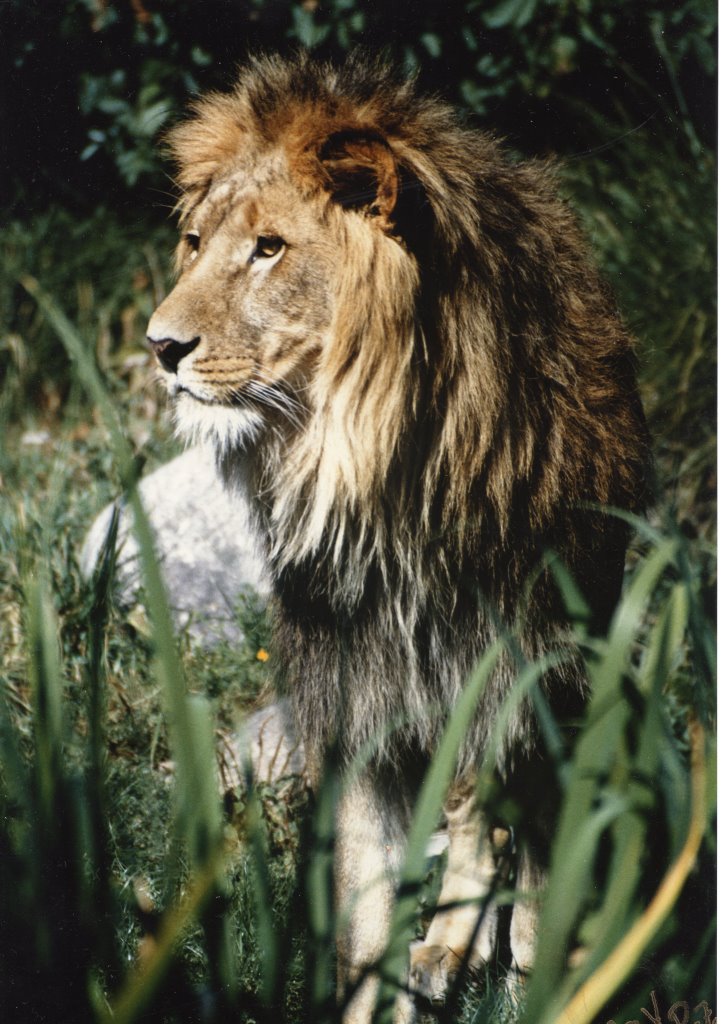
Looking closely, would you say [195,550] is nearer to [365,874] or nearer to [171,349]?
[365,874]

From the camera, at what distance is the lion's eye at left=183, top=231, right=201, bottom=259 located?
80.3 inches

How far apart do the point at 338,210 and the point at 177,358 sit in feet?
1.19

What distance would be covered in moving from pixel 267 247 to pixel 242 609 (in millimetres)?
1534

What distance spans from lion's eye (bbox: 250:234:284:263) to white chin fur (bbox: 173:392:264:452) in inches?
A: 9.9

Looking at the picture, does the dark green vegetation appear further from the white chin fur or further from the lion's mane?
the lion's mane

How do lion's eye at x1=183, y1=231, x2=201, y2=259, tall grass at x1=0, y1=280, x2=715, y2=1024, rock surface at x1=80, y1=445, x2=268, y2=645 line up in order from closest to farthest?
1. tall grass at x1=0, y1=280, x2=715, y2=1024
2. lion's eye at x1=183, y1=231, x2=201, y2=259
3. rock surface at x1=80, y1=445, x2=268, y2=645

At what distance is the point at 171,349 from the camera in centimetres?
187

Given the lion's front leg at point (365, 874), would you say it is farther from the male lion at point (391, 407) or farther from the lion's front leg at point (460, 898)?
the lion's front leg at point (460, 898)

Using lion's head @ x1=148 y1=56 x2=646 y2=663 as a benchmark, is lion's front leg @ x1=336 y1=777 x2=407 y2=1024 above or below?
below
